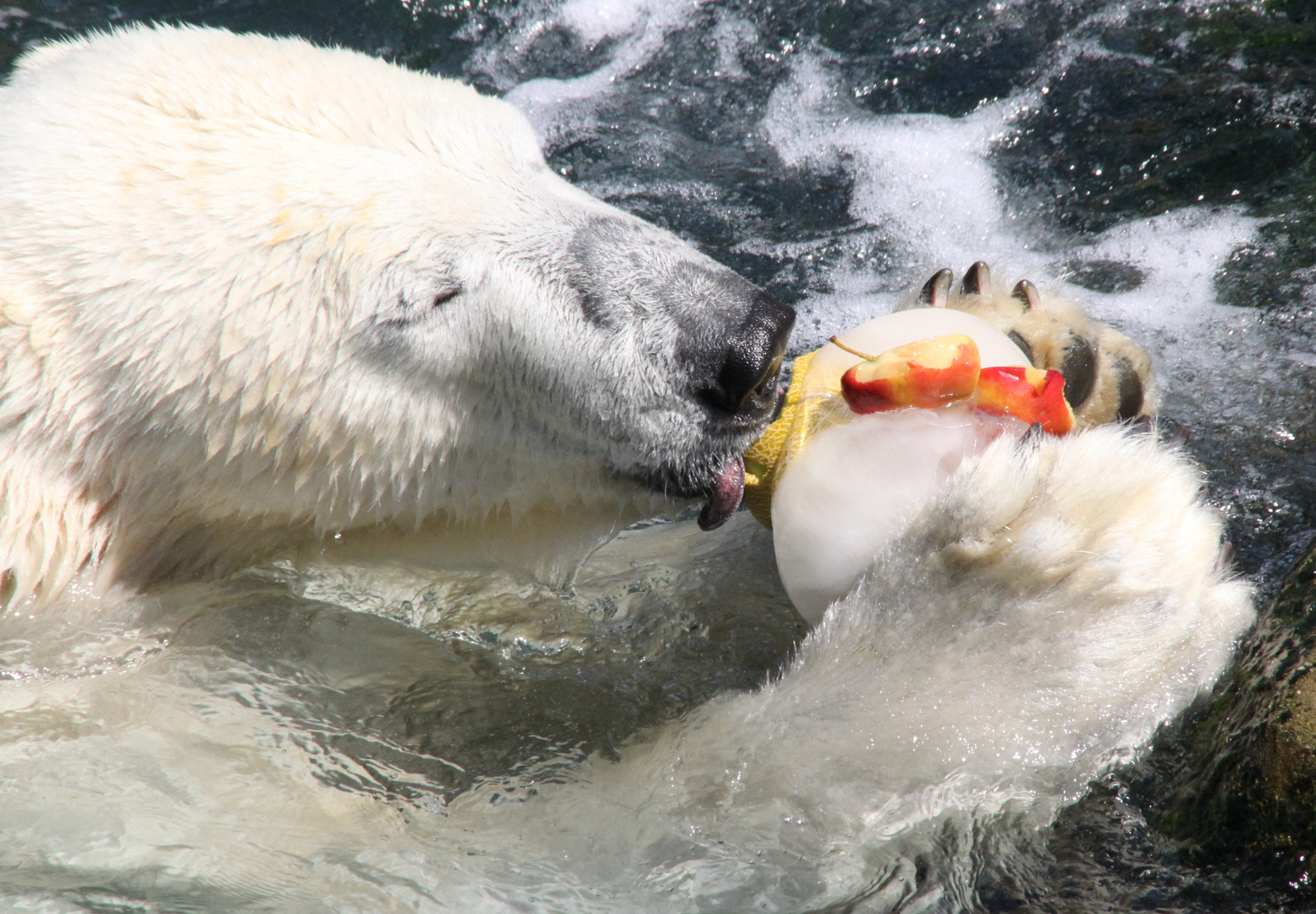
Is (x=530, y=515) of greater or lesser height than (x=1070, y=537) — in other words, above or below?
below

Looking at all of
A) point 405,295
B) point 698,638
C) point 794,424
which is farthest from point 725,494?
point 405,295

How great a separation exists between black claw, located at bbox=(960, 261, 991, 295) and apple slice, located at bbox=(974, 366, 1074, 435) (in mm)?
525

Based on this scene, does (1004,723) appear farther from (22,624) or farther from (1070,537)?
(22,624)

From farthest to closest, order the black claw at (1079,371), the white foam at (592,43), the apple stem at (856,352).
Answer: the white foam at (592,43), the black claw at (1079,371), the apple stem at (856,352)

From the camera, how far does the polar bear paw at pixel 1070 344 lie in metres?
2.11

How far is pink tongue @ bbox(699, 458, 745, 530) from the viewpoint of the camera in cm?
195

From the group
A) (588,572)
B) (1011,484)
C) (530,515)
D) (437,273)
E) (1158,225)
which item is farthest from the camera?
(1158,225)

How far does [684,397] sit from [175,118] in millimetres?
956

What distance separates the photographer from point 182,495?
1976mm

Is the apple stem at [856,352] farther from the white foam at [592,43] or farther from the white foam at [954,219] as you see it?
the white foam at [592,43]

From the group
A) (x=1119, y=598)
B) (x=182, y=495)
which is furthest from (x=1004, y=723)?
(x=182, y=495)

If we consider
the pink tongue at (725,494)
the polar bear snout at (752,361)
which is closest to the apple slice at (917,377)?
the polar bear snout at (752,361)

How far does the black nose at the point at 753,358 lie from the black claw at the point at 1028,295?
2.09ft

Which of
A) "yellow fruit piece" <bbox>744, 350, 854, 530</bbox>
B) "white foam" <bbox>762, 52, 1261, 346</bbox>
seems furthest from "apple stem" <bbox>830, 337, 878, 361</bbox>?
"white foam" <bbox>762, 52, 1261, 346</bbox>
